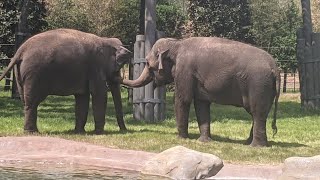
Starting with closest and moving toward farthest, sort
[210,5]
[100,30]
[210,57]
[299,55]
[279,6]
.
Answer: [210,57], [299,55], [210,5], [100,30], [279,6]

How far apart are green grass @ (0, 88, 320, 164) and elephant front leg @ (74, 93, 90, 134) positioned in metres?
0.26

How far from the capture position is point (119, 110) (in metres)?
12.6

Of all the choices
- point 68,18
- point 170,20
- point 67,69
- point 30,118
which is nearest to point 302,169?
point 67,69

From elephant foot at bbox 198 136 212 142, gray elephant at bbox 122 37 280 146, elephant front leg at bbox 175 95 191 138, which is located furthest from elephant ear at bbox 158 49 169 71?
elephant foot at bbox 198 136 212 142

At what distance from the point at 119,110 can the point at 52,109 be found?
581 centimetres

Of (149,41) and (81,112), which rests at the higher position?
(149,41)

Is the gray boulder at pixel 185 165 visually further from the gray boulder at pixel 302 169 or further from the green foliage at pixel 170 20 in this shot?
the green foliage at pixel 170 20

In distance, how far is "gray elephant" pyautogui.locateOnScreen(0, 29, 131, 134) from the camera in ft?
36.9

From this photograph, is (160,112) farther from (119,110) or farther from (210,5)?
(210,5)

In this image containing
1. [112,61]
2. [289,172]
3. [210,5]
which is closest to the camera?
[289,172]

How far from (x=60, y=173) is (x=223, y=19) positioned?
2211 cm

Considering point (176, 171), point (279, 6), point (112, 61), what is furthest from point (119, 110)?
point (279, 6)

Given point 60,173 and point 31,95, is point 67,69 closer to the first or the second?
point 31,95

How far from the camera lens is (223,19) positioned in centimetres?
2970
